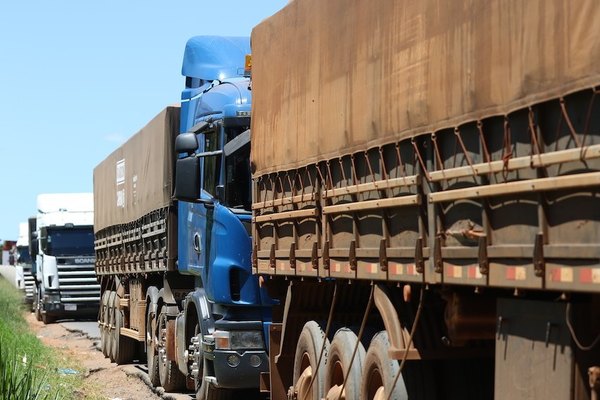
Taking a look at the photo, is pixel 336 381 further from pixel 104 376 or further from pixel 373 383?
pixel 104 376

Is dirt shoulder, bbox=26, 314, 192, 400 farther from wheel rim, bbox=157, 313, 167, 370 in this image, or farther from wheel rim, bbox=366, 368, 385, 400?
wheel rim, bbox=366, 368, 385, 400

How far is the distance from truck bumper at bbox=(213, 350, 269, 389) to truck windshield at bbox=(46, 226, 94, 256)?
2314 centimetres

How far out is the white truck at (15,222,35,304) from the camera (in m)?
49.3

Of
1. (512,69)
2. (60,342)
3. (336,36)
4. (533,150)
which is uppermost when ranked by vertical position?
(336,36)

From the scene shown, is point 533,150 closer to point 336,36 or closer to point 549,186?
point 549,186

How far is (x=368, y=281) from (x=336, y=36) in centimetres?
186

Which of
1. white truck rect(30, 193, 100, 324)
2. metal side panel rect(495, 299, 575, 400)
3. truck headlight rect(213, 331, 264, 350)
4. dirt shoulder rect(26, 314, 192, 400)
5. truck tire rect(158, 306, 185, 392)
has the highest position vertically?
white truck rect(30, 193, 100, 324)

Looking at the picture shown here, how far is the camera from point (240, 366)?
42.7ft

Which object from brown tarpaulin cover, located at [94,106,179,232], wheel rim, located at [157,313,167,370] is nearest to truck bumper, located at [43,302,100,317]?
brown tarpaulin cover, located at [94,106,179,232]

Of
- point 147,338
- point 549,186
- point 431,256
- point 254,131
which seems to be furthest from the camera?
point 147,338

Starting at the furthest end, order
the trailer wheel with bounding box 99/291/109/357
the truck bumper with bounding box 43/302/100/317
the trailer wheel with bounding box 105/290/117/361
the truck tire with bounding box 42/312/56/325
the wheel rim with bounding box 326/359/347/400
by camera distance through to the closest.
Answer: the truck tire with bounding box 42/312/56/325 < the truck bumper with bounding box 43/302/100/317 < the trailer wheel with bounding box 99/291/109/357 < the trailer wheel with bounding box 105/290/117/361 < the wheel rim with bounding box 326/359/347/400

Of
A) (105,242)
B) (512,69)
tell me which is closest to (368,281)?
(512,69)

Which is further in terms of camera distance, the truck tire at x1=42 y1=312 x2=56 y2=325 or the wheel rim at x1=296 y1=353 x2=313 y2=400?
the truck tire at x1=42 y1=312 x2=56 y2=325

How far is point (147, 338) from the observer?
18.8 meters
